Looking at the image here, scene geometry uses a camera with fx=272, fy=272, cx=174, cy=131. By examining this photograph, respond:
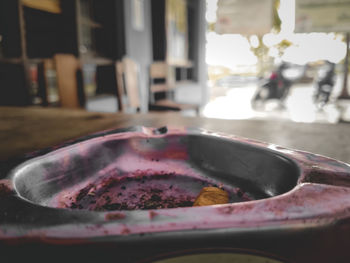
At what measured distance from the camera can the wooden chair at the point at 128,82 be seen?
3332 mm

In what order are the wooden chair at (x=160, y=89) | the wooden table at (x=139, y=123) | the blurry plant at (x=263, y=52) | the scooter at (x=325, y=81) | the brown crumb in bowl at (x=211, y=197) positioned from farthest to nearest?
the blurry plant at (x=263, y=52)
the scooter at (x=325, y=81)
the wooden chair at (x=160, y=89)
the wooden table at (x=139, y=123)
the brown crumb in bowl at (x=211, y=197)

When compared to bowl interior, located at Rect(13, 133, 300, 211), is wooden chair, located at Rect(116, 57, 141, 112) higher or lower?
higher

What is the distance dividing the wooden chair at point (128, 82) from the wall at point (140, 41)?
0.70 feet

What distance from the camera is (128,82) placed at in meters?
3.50

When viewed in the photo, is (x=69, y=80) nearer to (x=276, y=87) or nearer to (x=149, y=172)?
(x=149, y=172)

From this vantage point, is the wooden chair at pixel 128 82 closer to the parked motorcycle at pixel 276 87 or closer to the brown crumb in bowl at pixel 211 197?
the brown crumb in bowl at pixel 211 197

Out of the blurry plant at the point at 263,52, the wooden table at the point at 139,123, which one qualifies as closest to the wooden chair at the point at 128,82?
the wooden table at the point at 139,123

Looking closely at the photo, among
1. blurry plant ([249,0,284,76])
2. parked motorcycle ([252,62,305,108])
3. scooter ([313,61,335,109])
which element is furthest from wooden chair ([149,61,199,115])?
blurry plant ([249,0,284,76])

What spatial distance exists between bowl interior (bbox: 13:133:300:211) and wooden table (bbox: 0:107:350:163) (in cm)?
20

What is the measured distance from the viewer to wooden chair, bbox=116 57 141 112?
131 inches

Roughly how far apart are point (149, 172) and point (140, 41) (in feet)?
12.9

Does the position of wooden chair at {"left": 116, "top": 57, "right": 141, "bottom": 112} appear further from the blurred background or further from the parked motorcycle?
the parked motorcycle

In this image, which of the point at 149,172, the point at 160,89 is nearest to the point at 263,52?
the point at 160,89

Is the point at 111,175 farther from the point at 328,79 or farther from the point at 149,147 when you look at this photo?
the point at 328,79
